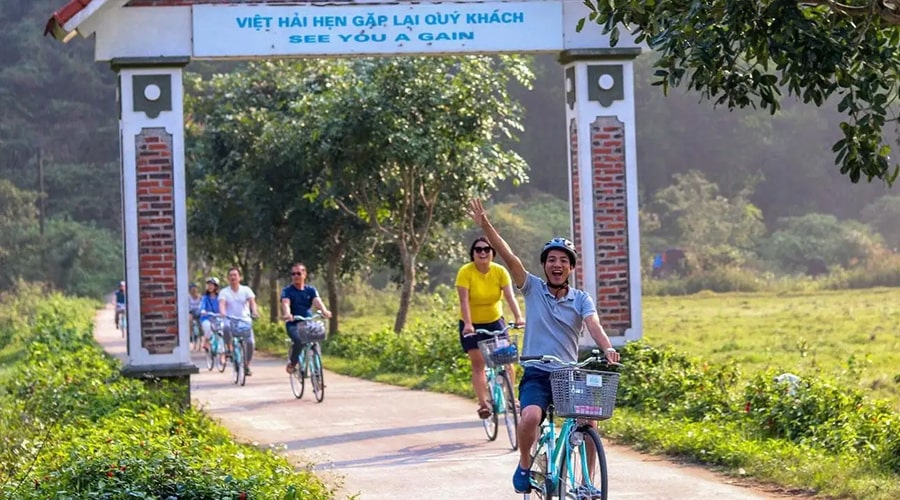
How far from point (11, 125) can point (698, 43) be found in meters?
77.3

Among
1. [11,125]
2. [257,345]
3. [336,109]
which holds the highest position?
[11,125]

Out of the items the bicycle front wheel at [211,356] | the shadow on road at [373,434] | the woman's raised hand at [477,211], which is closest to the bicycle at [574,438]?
the woman's raised hand at [477,211]

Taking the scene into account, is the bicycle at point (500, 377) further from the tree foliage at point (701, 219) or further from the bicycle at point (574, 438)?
the tree foliage at point (701, 219)

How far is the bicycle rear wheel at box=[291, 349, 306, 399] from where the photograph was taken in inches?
687

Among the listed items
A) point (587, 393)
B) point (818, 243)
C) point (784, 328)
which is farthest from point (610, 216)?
point (818, 243)

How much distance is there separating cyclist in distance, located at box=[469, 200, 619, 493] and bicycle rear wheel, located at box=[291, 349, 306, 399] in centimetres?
941

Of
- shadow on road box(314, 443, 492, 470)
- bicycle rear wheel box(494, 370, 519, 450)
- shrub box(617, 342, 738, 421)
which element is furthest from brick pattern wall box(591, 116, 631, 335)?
shadow on road box(314, 443, 492, 470)

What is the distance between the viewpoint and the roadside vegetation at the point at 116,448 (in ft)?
27.3

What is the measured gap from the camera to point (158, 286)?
46.4 ft

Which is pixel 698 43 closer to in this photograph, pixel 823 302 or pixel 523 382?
pixel 523 382

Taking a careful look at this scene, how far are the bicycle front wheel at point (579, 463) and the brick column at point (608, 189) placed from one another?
697cm

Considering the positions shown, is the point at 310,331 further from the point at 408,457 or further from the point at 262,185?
the point at 262,185

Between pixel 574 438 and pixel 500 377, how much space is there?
457 cm

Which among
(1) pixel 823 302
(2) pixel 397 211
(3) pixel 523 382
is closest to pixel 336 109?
(2) pixel 397 211
